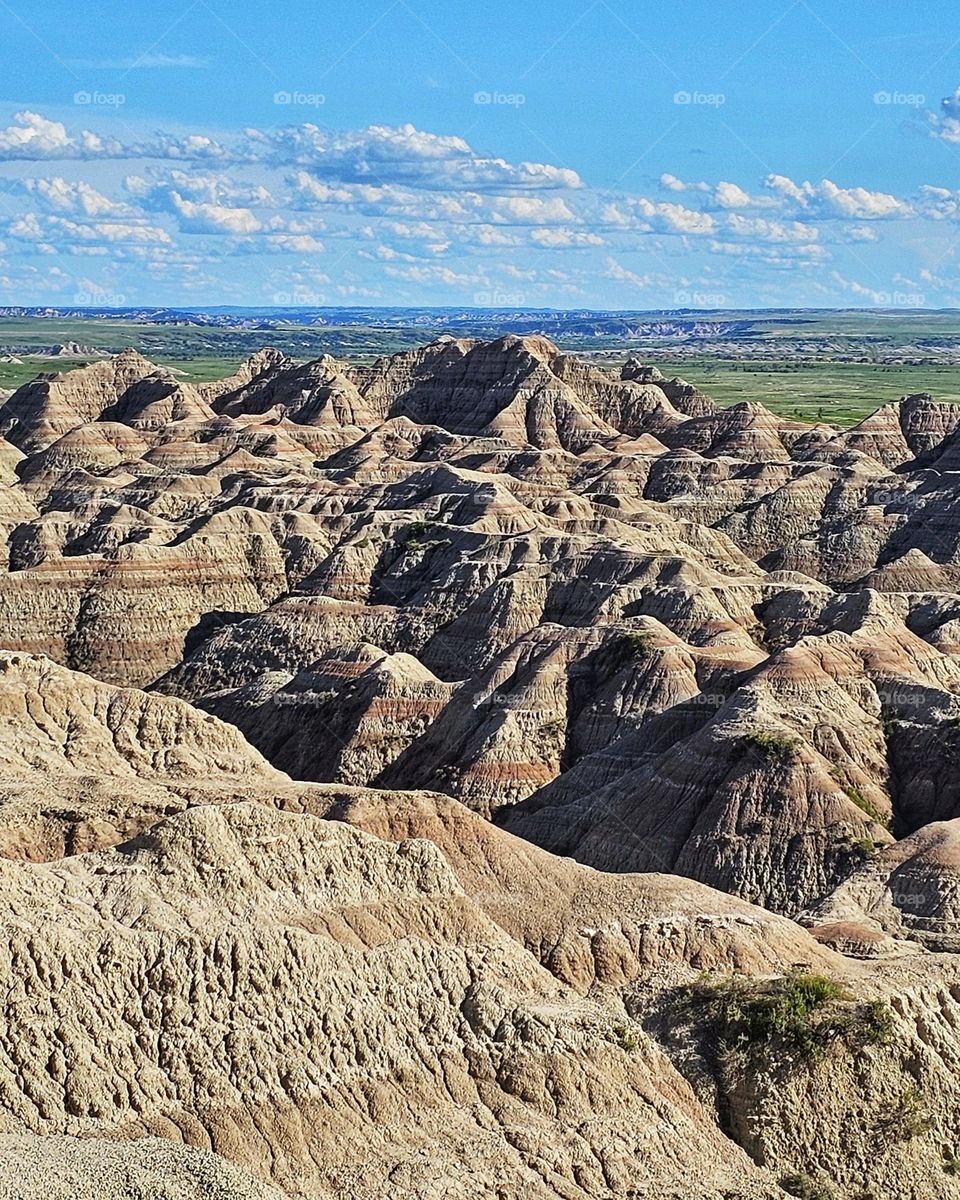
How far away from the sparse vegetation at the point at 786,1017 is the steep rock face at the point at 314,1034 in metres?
1.58

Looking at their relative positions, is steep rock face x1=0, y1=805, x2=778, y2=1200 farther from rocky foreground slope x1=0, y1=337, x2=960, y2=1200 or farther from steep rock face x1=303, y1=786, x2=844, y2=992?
steep rock face x1=303, y1=786, x2=844, y2=992

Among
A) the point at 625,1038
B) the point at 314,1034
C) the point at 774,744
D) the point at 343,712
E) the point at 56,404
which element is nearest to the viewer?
the point at 314,1034

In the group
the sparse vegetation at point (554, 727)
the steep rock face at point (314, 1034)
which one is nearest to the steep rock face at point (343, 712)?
the sparse vegetation at point (554, 727)

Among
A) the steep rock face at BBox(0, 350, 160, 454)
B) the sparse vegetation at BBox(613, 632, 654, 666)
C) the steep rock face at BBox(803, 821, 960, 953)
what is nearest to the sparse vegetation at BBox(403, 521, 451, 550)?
the sparse vegetation at BBox(613, 632, 654, 666)

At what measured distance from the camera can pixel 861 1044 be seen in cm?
3950

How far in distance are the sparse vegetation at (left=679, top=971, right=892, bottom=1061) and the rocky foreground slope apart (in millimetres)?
98

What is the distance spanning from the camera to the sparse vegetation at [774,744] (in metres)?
64.7

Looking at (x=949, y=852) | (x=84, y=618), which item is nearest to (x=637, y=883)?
(x=949, y=852)

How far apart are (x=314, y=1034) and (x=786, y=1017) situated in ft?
31.9

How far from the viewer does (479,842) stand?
45875mm

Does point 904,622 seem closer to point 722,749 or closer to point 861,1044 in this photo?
point 722,749

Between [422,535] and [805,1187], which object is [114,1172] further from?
[422,535]

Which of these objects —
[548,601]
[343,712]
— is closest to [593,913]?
[343,712]

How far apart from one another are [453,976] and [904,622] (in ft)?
168
